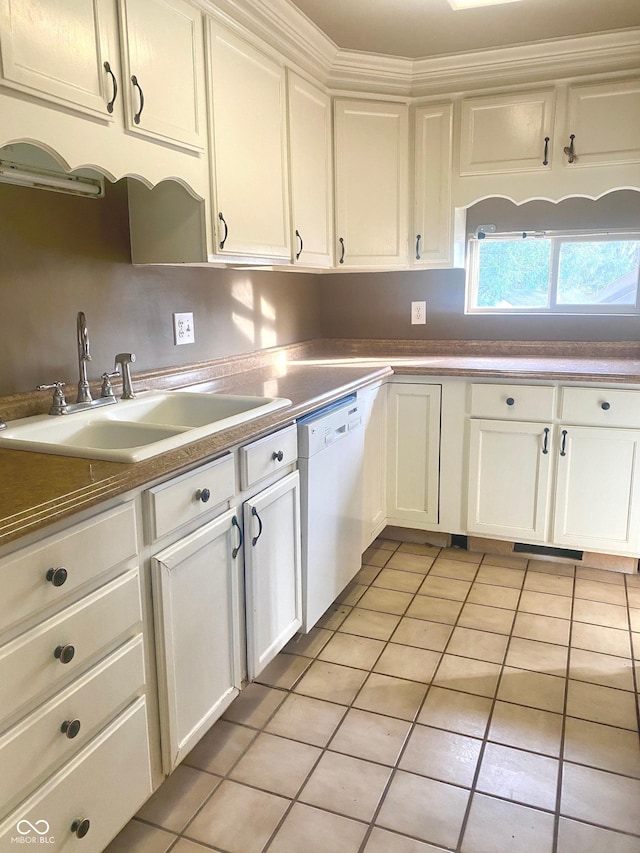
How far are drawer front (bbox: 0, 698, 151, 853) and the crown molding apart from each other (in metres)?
2.25

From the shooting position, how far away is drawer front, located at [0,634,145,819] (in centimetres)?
109

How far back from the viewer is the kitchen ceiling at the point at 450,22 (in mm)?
2395

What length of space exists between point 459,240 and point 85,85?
2092mm

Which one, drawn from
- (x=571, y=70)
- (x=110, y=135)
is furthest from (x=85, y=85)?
(x=571, y=70)

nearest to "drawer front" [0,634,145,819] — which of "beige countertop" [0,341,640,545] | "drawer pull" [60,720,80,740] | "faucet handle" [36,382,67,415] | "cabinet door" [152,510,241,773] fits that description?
"drawer pull" [60,720,80,740]

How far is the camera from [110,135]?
1.62 m

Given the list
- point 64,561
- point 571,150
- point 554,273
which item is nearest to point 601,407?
point 554,273

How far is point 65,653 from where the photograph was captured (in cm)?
118

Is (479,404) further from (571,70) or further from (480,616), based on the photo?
(571,70)

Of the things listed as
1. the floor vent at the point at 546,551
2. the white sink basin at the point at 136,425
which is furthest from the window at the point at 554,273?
the white sink basin at the point at 136,425

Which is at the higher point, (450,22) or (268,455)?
(450,22)

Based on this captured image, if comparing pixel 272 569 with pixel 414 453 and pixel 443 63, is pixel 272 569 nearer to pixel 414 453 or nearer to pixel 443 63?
pixel 414 453

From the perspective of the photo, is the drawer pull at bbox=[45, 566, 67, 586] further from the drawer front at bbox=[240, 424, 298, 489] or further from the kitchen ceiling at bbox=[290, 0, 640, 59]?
the kitchen ceiling at bbox=[290, 0, 640, 59]

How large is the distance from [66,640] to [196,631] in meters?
0.45
